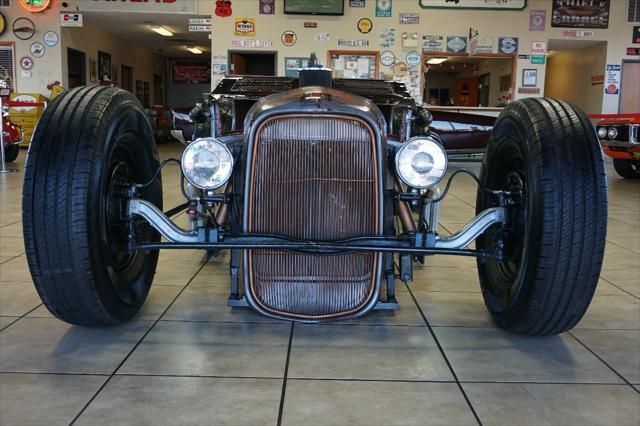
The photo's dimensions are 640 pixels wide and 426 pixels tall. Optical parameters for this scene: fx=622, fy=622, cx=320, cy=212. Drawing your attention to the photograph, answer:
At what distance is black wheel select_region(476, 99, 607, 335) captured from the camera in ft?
7.61

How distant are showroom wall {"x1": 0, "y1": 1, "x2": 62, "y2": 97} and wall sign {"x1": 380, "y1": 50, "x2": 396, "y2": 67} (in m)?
7.02

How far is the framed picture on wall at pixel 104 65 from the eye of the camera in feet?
53.2

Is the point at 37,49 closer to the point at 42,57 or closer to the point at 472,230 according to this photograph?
the point at 42,57

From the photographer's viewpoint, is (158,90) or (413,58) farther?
(158,90)

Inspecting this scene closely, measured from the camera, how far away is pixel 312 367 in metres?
2.26

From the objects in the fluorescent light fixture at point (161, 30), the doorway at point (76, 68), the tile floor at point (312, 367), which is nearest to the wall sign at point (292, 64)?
the fluorescent light fixture at point (161, 30)

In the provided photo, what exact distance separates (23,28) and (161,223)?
13.0 m

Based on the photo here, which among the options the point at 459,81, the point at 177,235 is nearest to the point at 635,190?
the point at 177,235

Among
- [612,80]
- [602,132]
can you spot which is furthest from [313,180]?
[612,80]

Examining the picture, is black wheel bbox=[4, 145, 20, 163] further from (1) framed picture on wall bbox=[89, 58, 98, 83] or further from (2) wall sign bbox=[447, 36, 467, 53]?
(2) wall sign bbox=[447, 36, 467, 53]

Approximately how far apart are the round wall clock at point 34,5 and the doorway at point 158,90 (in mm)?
8709

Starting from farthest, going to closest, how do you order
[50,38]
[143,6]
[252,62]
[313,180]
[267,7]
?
[252,62] → [50,38] → [143,6] → [267,7] → [313,180]

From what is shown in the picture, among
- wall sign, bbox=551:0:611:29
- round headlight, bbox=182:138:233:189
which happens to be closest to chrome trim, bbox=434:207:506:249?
round headlight, bbox=182:138:233:189

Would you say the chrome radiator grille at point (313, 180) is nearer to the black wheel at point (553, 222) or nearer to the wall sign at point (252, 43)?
the black wheel at point (553, 222)
